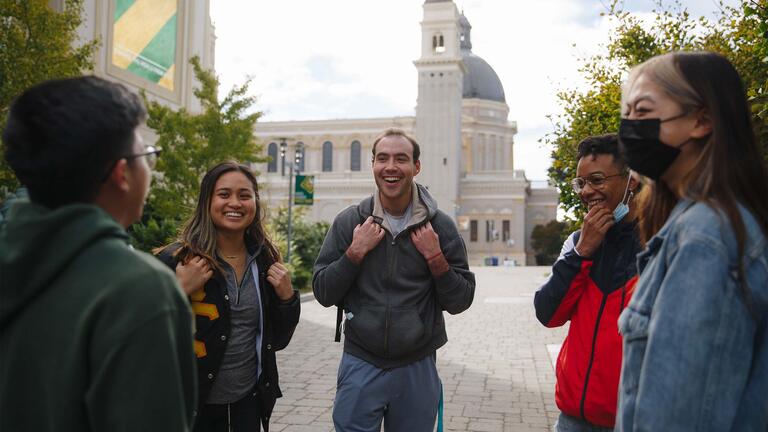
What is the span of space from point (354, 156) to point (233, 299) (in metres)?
84.9

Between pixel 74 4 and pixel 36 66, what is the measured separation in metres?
2.67

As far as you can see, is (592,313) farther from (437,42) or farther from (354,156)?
(354,156)

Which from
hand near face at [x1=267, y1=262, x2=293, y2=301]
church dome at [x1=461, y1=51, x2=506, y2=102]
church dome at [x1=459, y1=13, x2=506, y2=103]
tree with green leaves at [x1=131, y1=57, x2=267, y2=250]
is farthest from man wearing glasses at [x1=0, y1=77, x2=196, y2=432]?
church dome at [x1=461, y1=51, x2=506, y2=102]

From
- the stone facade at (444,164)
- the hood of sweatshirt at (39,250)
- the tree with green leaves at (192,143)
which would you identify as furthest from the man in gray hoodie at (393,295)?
the stone facade at (444,164)

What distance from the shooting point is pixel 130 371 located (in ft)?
4.90

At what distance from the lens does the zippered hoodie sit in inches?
142

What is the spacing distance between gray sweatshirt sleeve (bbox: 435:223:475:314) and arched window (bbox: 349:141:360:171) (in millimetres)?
83658

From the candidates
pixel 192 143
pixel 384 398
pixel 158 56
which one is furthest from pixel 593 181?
pixel 158 56

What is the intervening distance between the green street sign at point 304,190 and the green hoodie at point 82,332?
20990 mm

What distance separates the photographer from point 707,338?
1.61 m

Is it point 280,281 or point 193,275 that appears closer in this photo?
point 193,275

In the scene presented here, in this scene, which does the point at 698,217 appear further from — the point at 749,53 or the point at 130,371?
the point at 749,53

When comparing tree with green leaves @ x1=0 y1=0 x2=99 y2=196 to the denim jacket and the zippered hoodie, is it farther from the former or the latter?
the denim jacket

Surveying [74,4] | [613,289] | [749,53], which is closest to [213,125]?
[74,4]
